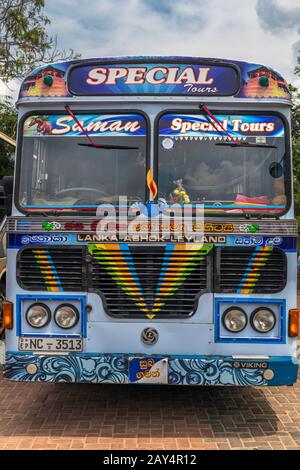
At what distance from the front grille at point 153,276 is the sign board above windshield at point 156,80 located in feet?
4.44

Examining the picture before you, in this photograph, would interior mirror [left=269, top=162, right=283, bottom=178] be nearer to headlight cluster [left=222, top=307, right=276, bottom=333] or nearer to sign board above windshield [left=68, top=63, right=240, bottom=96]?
sign board above windshield [left=68, top=63, right=240, bottom=96]

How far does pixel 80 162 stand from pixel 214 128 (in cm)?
120

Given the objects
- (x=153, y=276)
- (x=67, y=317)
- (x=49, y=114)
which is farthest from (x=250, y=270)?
(x=49, y=114)

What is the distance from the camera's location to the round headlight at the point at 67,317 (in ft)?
13.9

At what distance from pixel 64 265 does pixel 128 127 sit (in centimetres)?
132

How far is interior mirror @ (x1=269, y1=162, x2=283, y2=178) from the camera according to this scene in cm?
425

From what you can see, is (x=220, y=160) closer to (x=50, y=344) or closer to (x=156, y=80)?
(x=156, y=80)

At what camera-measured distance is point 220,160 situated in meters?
4.29

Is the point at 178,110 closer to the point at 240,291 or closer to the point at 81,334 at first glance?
the point at 240,291

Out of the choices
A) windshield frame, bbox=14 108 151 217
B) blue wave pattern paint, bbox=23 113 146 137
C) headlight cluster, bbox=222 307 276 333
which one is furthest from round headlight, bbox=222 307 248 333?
blue wave pattern paint, bbox=23 113 146 137

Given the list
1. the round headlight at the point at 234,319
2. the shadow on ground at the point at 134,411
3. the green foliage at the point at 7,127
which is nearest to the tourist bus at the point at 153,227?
the round headlight at the point at 234,319

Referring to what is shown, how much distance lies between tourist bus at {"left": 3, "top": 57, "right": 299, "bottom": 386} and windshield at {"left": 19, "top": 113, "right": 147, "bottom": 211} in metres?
0.01

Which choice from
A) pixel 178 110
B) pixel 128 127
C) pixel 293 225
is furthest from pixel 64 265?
pixel 293 225

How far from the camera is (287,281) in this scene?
13.6 feet
